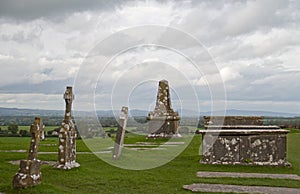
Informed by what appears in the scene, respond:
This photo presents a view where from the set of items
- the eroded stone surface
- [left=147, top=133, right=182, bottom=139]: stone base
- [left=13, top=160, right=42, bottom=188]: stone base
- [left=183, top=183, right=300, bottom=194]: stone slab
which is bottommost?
[left=183, top=183, right=300, bottom=194]: stone slab

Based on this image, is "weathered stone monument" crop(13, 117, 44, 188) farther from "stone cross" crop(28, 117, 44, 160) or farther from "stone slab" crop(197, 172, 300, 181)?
"stone slab" crop(197, 172, 300, 181)

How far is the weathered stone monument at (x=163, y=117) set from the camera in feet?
89.5

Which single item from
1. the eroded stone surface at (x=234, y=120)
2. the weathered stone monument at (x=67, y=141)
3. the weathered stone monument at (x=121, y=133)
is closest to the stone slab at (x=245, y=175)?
the weathered stone monument at (x=121, y=133)

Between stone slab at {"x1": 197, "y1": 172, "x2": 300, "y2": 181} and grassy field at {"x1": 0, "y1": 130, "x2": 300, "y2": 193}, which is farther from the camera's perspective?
stone slab at {"x1": 197, "y1": 172, "x2": 300, "y2": 181}

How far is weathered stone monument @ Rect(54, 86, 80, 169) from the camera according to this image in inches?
534

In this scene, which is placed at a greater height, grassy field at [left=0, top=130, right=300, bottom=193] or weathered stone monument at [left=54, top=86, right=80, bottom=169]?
weathered stone monument at [left=54, top=86, right=80, bottom=169]

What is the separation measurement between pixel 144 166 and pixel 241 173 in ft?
12.0

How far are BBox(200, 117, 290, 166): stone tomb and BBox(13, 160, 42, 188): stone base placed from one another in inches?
295

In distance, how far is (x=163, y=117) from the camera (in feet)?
90.2

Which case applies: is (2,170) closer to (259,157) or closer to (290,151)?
(259,157)

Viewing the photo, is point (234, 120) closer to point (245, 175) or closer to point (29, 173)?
point (245, 175)

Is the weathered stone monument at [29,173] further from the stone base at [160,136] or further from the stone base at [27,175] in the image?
the stone base at [160,136]

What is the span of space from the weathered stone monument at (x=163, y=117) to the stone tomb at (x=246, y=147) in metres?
11.4

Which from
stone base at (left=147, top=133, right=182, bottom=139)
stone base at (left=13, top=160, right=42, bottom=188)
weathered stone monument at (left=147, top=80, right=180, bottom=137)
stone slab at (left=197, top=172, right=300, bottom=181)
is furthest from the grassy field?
weathered stone monument at (left=147, top=80, right=180, bottom=137)
